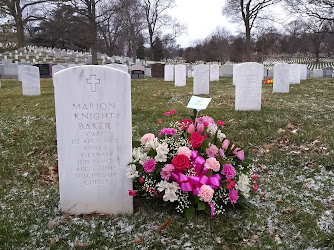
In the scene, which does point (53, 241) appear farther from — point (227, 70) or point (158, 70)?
point (158, 70)

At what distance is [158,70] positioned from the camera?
90.6 ft

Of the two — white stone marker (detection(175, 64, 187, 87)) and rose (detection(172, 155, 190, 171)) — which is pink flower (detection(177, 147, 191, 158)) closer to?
rose (detection(172, 155, 190, 171))

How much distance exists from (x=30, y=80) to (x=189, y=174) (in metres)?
11.0

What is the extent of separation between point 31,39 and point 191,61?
99.1ft

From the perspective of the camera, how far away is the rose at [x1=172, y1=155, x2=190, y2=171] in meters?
2.81

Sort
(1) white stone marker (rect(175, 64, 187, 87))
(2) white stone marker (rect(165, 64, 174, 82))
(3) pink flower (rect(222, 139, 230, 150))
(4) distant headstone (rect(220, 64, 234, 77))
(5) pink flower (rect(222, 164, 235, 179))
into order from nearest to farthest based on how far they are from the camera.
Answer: (5) pink flower (rect(222, 164, 235, 179))
(3) pink flower (rect(222, 139, 230, 150))
(1) white stone marker (rect(175, 64, 187, 87))
(2) white stone marker (rect(165, 64, 174, 82))
(4) distant headstone (rect(220, 64, 234, 77))

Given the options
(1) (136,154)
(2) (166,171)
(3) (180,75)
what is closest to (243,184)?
(2) (166,171)

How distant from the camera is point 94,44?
3006cm

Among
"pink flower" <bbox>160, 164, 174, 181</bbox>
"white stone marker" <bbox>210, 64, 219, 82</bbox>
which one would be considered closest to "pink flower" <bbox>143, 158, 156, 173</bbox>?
"pink flower" <bbox>160, 164, 174, 181</bbox>

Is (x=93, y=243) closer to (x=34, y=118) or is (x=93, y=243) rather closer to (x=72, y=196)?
(x=72, y=196)

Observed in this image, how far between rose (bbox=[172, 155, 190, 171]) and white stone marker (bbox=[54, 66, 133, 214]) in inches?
18.8

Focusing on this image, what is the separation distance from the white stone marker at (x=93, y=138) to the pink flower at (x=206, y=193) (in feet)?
2.43

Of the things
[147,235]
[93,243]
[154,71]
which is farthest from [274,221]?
[154,71]

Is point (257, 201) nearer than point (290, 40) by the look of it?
Yes
